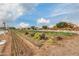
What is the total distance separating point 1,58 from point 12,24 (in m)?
0.34

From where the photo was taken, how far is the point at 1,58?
1502 mm

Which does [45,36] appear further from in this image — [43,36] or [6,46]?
[6,46]

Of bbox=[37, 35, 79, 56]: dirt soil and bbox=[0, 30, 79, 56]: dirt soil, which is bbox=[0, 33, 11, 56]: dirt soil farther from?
bbox=[37, 35, 79, 56]: dirt soil

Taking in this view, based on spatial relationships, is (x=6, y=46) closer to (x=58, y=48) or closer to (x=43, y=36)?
(x=43, y=36)

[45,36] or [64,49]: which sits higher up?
[45,36]

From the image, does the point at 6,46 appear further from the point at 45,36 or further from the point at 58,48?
the point at 58,48

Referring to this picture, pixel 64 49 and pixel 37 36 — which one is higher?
pixel 37 36

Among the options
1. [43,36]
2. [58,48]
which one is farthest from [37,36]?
[58,48]

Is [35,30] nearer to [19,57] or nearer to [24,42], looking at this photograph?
[24,42]

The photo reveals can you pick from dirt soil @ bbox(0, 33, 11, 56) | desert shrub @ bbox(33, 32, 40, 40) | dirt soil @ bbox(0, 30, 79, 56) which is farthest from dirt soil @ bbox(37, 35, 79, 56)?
dirt soil @ bbox(0, 33, 11, 56)

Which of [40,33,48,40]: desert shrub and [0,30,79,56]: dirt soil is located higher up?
[40,33,48,40]: desert shrub

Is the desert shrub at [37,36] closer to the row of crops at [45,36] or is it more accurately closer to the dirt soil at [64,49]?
the row of crops at [45,36]

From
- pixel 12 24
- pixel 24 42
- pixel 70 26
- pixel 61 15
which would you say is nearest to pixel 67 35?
pixel 70 26

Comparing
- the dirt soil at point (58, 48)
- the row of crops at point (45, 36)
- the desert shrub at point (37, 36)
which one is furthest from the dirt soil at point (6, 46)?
the desert shrub at point (37, 36)
